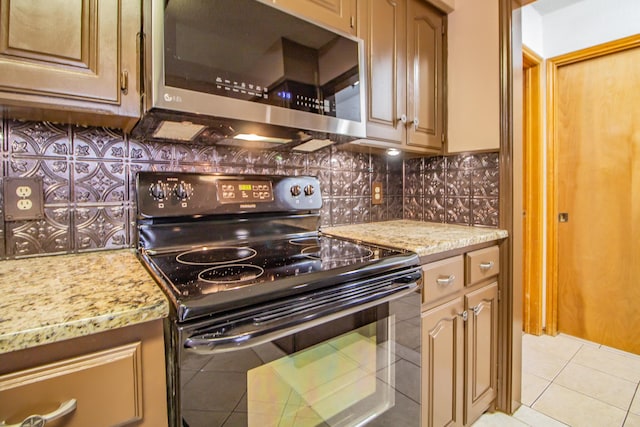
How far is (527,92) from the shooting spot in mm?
2414

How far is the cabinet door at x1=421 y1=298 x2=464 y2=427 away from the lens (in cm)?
119

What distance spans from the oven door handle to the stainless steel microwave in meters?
0.63

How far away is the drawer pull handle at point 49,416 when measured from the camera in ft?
1.67

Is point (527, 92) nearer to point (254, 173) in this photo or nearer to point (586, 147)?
point (586, 147)

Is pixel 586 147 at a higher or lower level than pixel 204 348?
higher

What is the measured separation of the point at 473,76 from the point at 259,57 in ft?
3.97

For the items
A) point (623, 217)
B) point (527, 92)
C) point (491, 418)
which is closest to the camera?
point (491, 418)

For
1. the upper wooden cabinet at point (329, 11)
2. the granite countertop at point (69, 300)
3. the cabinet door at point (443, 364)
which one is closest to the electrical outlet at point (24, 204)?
the granite countertop at point (69, 300)

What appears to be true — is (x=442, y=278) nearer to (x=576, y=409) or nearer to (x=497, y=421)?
(x=497, y=421)

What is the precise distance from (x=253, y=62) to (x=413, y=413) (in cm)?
135

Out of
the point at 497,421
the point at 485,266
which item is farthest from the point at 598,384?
the point at 485,266

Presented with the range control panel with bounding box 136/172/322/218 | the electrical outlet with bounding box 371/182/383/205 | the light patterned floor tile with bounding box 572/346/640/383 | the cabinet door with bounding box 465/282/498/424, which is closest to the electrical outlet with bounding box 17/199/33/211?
the range control panel with bounding box 136/172/322/218

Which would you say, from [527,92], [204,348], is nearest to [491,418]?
[204,348]

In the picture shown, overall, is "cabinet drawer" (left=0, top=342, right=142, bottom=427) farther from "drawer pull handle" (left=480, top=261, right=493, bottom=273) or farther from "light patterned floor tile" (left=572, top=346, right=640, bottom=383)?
"light patterned floor tile" (left=572, top=346, right=640, bottom=383)
